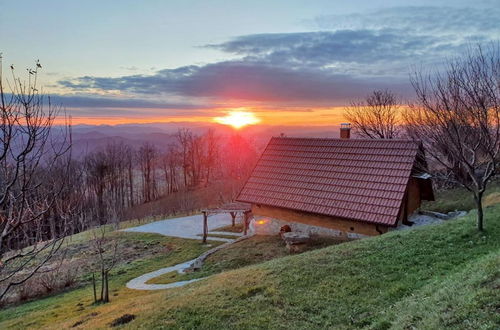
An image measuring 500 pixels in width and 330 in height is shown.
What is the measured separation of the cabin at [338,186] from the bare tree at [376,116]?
16.2 metres

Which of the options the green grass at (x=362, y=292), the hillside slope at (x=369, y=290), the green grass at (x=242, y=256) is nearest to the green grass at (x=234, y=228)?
the green grass at (x=242, y=256)

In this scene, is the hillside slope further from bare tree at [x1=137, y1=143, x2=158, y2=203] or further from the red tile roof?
bare tree at [x1=137, y1=143, x2=158, y2=203]

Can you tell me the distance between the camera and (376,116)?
37219mm

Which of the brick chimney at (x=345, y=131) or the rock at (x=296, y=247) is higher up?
the brick chimney at (x=345, y=131)

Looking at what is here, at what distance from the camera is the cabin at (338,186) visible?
16156 millimetres

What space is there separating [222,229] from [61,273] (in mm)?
11103

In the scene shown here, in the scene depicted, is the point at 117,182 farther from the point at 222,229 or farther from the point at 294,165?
the point at 294,165

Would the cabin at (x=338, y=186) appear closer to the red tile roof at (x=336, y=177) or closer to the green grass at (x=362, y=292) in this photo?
the red tile roof at (x=336, y=177)

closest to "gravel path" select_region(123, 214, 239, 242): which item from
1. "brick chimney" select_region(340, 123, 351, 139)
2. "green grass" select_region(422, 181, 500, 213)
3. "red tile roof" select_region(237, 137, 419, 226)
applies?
"red tile roof" select_region(237, 137, 419, 226)

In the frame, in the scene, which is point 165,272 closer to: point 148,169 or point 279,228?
point 279,228

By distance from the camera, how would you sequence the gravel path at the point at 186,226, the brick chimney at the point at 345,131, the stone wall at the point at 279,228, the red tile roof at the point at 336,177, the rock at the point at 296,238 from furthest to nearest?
the gravel path at the point at 186,226
the brick chimney at the point at 345,131
the stone wall at the point at 279,228
the red tile roof at the point at 336,177
the rock at the point at 296,238

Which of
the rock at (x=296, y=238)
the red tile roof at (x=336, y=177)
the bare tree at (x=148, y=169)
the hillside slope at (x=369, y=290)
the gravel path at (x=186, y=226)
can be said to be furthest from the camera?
the bare tree at (x=148, y=169)

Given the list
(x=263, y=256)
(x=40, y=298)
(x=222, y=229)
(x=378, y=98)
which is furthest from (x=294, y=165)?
(x=378, y=98)

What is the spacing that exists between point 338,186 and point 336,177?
2.10ft
